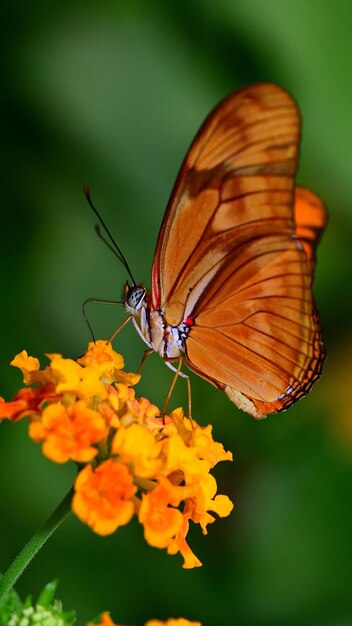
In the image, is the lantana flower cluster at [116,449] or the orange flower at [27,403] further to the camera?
the orange flower at [27,403]

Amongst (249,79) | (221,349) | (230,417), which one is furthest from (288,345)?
(249,79)

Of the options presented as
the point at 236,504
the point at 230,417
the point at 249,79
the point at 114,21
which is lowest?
the point at 236,504

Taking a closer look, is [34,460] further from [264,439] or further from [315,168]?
[315,168]

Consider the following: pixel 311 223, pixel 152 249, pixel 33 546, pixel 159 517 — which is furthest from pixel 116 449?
pixel 152 249

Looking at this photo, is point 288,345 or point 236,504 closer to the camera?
point 288,345

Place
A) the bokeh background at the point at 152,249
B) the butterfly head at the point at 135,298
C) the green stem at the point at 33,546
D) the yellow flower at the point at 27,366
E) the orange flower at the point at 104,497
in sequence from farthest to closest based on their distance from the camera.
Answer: the bokeh background at the point at 152,249, the butterfly head at the point at 135,298, the yellow flower at the point at 27,366, the green stem at the point at 33,546, the orange flower at the point at 104,497

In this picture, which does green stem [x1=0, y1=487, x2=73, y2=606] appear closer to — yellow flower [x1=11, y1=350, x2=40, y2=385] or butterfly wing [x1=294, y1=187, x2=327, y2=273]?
yellow flower [x1=11, y1=350, x2=40, y2=385]

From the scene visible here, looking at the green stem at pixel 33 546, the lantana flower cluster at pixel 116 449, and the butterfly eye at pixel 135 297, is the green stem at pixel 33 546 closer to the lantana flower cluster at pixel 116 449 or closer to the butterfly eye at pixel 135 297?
the lantana flower cluster at pixel 116 449

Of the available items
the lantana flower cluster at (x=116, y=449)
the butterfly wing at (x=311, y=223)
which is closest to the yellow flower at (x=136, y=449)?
the lantana flower cluster at (x=116, y=449)
